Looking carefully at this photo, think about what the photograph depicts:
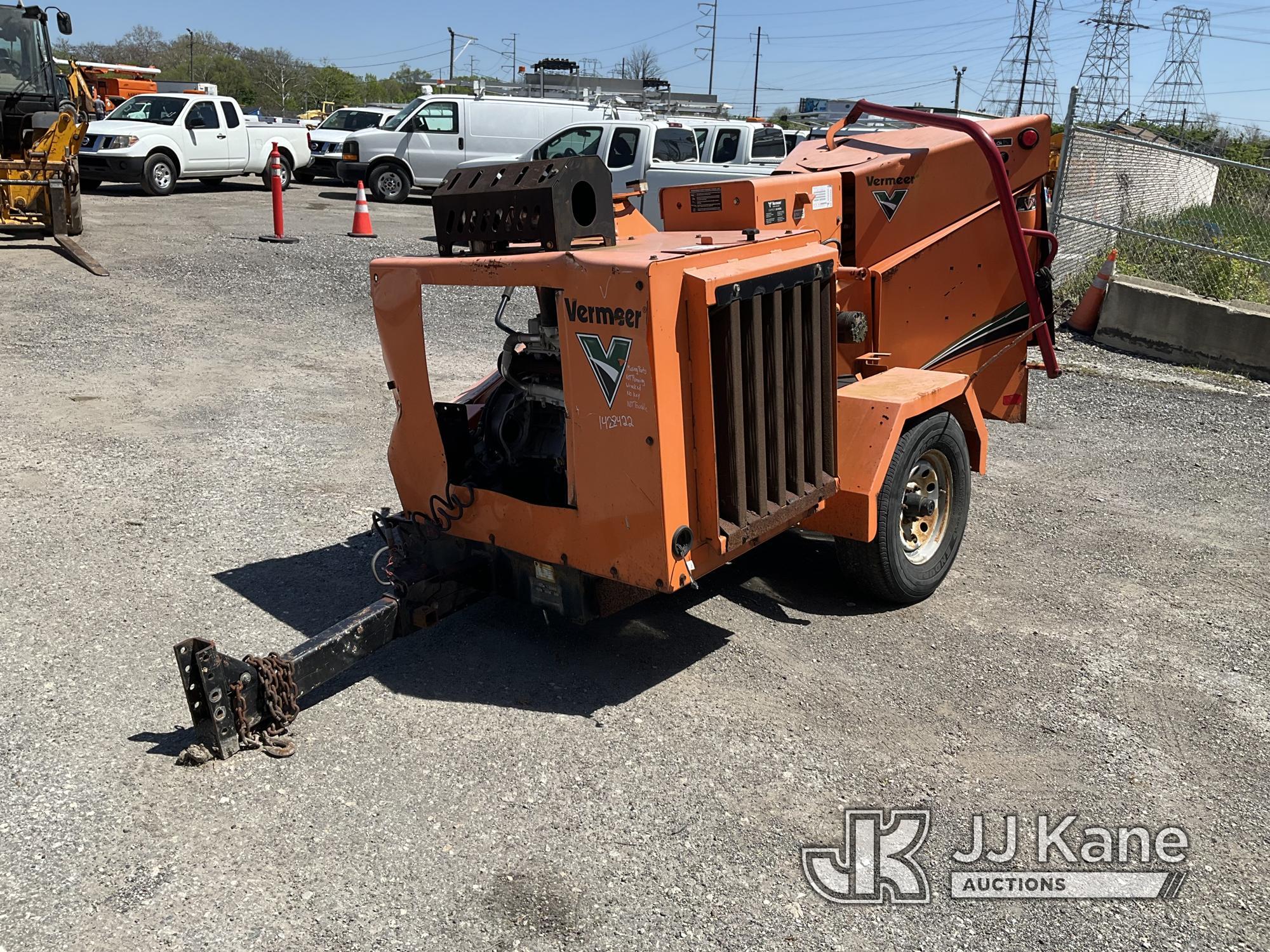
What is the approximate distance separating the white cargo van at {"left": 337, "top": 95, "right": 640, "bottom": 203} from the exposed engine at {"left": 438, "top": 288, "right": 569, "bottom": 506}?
57.7 feet

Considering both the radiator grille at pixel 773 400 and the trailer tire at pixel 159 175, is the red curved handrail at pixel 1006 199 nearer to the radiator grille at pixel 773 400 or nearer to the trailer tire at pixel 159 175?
the radiator grille at pixel 773 400

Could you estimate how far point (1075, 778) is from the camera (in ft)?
13.0

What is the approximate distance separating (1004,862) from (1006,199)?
3.70 m

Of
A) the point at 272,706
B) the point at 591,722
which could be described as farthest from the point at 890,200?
the point at 272,706

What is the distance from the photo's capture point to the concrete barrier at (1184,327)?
10.9 meters

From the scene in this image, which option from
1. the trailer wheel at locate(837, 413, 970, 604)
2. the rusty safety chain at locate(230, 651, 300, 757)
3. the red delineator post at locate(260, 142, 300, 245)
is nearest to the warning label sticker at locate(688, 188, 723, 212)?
the trailer wheel at locate(837, 413, 970, 604)

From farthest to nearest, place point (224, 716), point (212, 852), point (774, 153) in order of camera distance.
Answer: point (774, 153), point (224, 716), point (212, 852)

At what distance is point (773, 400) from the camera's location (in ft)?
14.0

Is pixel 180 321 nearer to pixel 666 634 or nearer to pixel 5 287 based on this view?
pixel 5 287

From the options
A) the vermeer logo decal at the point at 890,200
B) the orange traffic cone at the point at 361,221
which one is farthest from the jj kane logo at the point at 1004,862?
the orange traffic cone at the point at 361,221

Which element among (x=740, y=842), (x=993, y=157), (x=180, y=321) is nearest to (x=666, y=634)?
(x=740, y=842)

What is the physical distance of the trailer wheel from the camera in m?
5.01

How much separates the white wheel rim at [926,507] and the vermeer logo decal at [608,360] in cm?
189

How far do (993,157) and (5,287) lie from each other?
10.2 metres
